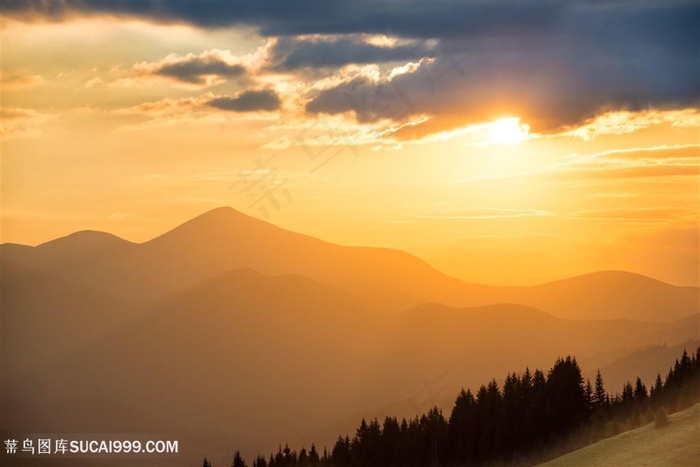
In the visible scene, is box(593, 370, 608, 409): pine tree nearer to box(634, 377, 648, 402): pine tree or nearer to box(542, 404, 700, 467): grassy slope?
box(634, 377, 648, 402): pine tree

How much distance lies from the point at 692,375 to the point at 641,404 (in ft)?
14.3

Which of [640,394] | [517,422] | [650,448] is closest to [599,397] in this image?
[640,394]

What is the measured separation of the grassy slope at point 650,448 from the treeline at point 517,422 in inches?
154

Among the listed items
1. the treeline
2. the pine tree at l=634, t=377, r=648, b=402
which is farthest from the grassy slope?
the pine tree at l=634, t=377, r=648, b=402

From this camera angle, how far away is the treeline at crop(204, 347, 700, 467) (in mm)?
61875

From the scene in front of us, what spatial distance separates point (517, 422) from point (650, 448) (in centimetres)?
1887

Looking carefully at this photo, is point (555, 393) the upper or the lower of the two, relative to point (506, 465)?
upper

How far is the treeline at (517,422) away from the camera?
203 feet

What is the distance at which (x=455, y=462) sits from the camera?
68.3 metres

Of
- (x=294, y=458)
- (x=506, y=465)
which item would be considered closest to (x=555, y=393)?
(x=506, y=465)

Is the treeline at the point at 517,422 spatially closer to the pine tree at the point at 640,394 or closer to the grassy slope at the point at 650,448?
the pine tree at the point at 640,394

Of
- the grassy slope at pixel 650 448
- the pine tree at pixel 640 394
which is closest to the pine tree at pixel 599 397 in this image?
the pine tree at pixel 640 394

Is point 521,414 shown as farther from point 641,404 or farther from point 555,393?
point 641,404

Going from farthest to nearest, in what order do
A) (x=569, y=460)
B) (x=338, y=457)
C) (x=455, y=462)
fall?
(x=338, y=457) < (x=455, y=462) < (x=569, y=460)
